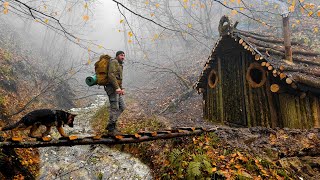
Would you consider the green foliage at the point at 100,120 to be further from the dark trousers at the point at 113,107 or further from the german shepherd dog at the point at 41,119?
the german shepherd dog at the point at 41,119

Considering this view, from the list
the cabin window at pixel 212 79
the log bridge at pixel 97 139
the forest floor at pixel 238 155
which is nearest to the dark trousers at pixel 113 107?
the forest floor at pixel 238 155

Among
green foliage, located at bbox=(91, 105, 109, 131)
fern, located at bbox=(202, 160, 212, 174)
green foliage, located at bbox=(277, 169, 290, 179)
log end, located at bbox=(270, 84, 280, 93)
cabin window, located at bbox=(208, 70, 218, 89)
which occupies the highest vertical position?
cabin window, located at bbox=(208, 70, 218, 89)

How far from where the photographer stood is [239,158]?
479 centimetres

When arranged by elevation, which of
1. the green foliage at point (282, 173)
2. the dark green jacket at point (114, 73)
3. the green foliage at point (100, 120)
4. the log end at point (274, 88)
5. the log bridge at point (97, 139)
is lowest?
the green foliage at point (282, 173)

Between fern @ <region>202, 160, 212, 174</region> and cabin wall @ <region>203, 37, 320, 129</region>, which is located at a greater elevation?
cabin wall @ <region>203, 37, 320, 129</region>

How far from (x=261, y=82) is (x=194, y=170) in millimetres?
4830

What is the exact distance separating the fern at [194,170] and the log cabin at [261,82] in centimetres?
386

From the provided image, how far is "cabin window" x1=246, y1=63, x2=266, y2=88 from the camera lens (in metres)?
7.96

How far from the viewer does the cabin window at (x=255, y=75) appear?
26.1 ft

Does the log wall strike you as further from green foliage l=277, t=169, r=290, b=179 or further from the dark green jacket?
the dark green jacket

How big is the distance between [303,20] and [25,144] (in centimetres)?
1993

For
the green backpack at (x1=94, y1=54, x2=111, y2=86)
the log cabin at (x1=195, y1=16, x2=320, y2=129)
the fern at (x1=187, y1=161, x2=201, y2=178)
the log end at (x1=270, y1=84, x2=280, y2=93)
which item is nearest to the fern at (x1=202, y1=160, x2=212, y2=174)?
the fern at (x1=187, y1=161, x2=201, y2=178)

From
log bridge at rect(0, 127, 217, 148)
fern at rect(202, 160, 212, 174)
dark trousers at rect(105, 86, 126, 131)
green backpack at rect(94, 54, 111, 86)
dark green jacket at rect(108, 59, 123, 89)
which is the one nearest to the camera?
log bridge at rect(0, 127, 217, 148)

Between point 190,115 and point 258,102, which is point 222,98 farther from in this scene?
point 190,115
